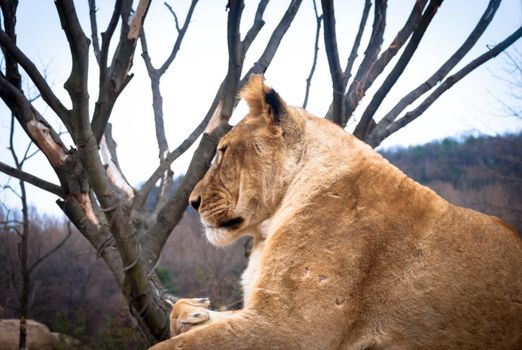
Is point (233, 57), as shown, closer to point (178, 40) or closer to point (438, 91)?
point (438, 91)

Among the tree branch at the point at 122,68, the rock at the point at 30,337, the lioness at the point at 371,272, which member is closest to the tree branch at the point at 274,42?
the tree branch at the point at 122,68

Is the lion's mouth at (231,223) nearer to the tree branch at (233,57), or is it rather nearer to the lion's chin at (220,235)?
the lion's chin at (220,235)

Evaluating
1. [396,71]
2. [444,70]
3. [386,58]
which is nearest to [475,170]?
[444,70]

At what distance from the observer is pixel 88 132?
3.29 metres

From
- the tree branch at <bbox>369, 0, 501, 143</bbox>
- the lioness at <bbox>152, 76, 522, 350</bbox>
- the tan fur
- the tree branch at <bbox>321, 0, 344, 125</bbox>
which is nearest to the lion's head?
the lioness at <bbox>152, 76, 522, 350</bbox>

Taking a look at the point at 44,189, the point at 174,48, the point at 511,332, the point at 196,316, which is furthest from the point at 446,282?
the point at 174,48

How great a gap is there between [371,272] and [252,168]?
90cm

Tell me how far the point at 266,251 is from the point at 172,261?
32.0 m

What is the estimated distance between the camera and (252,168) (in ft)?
10.1

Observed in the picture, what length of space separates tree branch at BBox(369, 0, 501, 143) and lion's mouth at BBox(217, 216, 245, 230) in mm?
1791

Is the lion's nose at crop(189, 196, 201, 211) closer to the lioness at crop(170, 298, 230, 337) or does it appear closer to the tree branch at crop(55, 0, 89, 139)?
the lioness at crop(170, 298, 230, 337)

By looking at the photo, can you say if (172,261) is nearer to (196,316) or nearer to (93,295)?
(93,295)

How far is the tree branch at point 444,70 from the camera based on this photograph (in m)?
4.55

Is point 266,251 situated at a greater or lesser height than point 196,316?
greater
